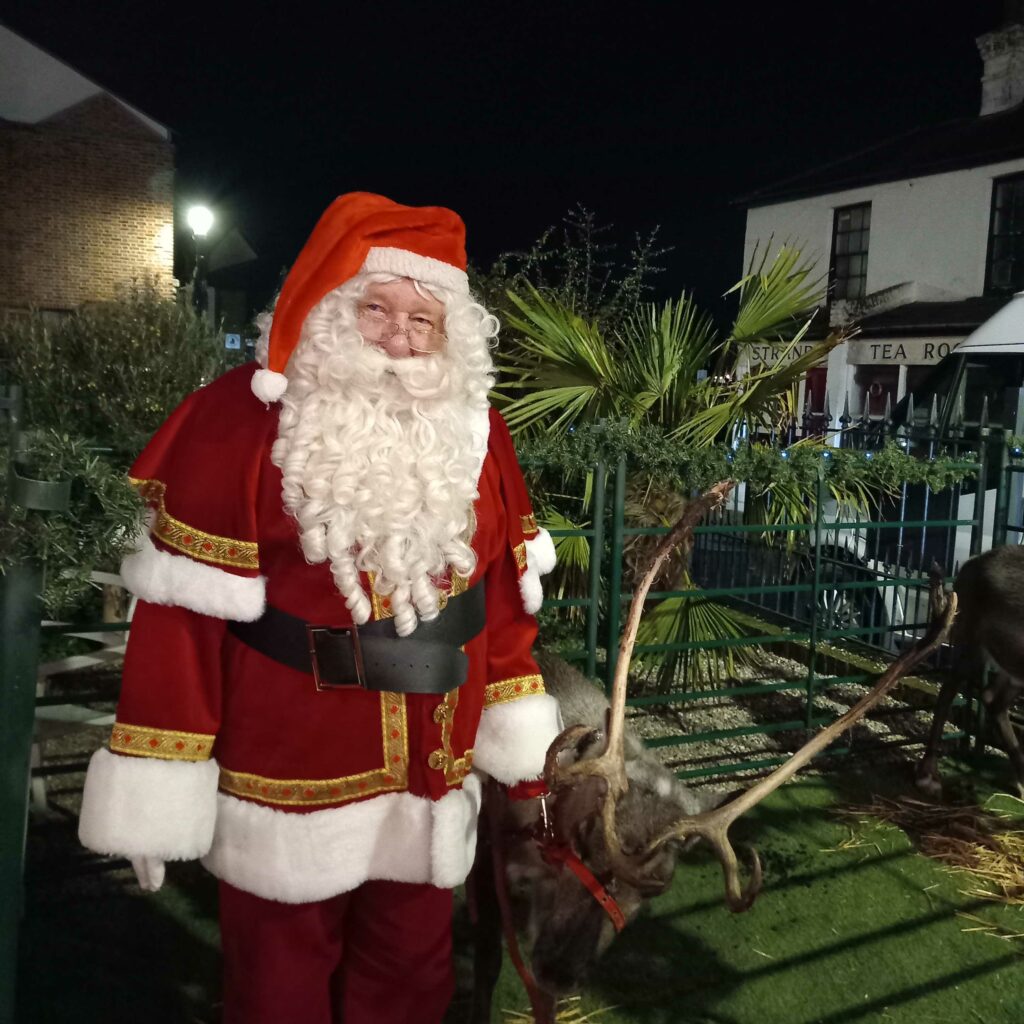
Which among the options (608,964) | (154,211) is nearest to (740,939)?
(608,964)

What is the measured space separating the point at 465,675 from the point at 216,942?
1.94 m

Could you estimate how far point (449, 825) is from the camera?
6.89 feet

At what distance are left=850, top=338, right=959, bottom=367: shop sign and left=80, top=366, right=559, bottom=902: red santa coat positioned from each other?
56.3 ft

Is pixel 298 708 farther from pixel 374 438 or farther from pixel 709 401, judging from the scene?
pixel 709 401

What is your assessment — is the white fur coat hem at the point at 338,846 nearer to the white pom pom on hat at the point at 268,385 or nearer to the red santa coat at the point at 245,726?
the red santa coat at the point at 245,726

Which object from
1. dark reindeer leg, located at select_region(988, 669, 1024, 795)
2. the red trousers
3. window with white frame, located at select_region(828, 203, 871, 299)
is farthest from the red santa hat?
window with white frame, located at select_region(828, 203, 871, 299)

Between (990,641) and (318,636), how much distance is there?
385cm

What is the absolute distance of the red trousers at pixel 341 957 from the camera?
2.04 meters

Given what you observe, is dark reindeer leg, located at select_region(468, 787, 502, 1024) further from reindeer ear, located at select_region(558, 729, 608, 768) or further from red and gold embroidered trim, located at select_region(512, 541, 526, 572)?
red and gold embroidered trim, located at select_region(512, 541, 526, 572)

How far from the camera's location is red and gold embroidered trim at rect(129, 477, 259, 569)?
1.94 meters

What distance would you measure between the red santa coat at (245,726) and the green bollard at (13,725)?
252 mm

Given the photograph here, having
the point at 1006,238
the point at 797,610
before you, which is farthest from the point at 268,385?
the point at 1006,238

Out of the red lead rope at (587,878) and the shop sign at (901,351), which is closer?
the red lead rope at (587,878)

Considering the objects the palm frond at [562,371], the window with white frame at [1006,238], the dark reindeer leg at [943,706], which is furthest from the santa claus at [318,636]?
the window with white frame at [1006,238]
